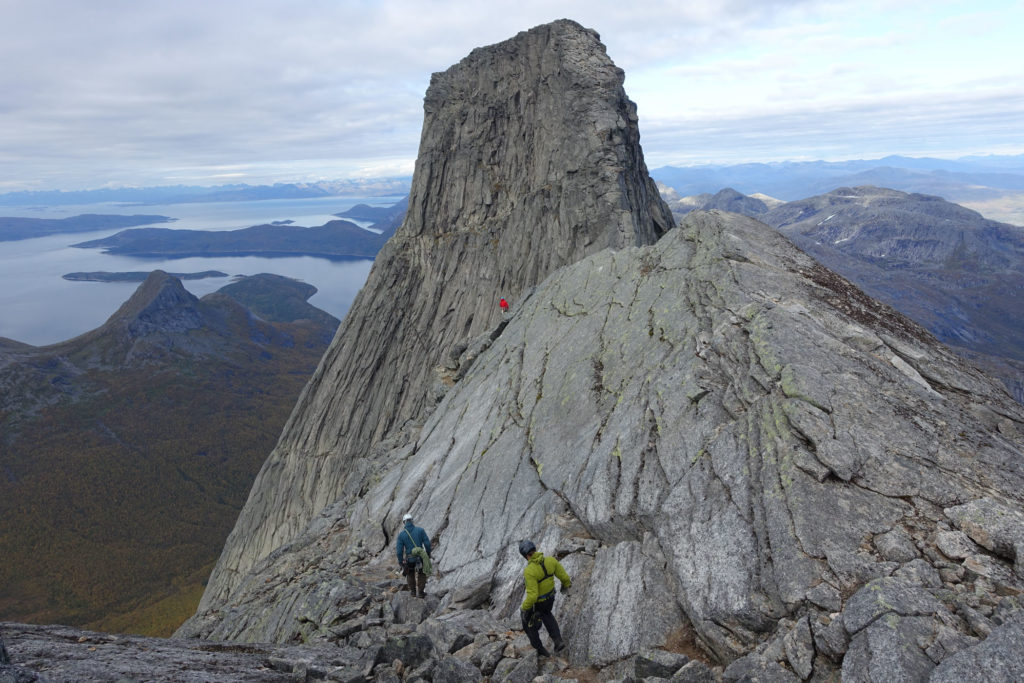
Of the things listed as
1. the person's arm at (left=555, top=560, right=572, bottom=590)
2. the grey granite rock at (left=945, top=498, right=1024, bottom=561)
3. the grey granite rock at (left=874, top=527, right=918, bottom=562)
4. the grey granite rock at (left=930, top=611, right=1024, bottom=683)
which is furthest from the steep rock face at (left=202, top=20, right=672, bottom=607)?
the grey granite rock at (left=930, top=611, right=1024, bottom=683)

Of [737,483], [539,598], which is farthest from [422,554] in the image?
[737,483]

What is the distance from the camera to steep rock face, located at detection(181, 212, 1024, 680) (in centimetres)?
1089

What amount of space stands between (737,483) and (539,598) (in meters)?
5.52

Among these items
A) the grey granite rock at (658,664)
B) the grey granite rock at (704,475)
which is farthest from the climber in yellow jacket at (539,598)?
the grey granite rock at (658,664)

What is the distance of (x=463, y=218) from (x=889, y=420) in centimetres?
4831

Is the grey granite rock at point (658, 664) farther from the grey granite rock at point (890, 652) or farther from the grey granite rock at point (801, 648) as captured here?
the grey granite rock at point (890, 652)

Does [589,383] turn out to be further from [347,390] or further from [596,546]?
[347,390]

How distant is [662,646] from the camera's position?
12.7 metres

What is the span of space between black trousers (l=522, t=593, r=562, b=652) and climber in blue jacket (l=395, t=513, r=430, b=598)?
6519 millimetres

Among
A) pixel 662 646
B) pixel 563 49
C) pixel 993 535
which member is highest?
pixel 563 49

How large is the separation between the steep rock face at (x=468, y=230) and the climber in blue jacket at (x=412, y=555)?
93.8 ft

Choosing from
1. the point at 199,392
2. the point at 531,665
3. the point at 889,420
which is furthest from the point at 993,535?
the point at 199,392

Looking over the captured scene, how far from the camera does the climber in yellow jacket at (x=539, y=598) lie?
1388cm

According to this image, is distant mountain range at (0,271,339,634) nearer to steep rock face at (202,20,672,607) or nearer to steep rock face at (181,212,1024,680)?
steep rock face at (202,20,672,607)
